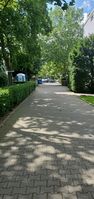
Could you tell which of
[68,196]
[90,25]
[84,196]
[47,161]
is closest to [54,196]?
[68,196]

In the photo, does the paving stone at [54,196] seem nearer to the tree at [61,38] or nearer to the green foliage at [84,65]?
the green foliage at [84,65]

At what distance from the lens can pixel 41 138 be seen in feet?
29.0

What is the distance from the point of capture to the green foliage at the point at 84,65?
32062mm

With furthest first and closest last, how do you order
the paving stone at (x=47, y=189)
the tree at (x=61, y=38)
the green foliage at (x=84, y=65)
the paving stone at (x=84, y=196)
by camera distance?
the tree at (x=61, y=38)
the green foliage at (x=84, y=65)
the paving stone at (x=47, y=189)
the paving stone at (x=84, y=196)

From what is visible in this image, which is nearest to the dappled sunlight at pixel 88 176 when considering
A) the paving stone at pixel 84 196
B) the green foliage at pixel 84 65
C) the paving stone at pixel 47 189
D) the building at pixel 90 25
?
the paving stone at pixel 84 196

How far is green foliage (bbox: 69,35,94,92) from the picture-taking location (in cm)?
3206

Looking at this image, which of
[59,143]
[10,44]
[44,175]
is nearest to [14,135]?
[59,143]

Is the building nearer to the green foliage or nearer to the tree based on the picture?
the tree

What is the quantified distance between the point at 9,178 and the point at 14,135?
3.77m

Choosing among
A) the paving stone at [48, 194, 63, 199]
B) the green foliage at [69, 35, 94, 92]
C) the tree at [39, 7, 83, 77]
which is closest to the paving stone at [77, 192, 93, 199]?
the paving stone at [48, 194, 63, 199]

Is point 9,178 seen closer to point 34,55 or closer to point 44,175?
point 44,175

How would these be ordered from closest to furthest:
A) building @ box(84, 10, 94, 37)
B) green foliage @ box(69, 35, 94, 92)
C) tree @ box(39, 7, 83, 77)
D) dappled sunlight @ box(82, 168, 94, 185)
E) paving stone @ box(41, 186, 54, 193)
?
paving stone @ box(41, 186, 54, 193) → dappled sunlight @ box(82, 168, 94, 185) → green foliage @ box(69, 35, 94, 92) → building @ box(84, 10, 94, 37) → tree @ box(39, 7, 83, 77)

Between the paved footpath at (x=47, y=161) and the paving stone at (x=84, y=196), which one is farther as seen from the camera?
the paved footpath at (x=47, y=161)

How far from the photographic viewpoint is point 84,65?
105 ft
